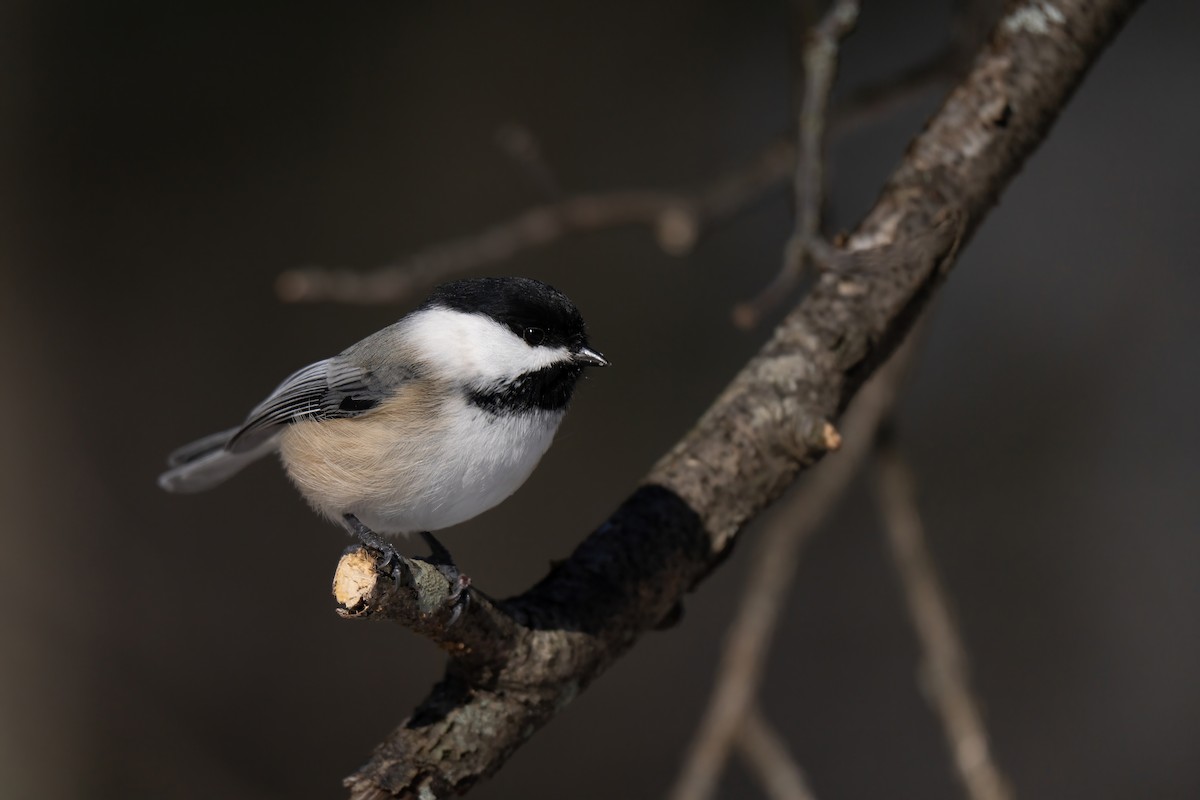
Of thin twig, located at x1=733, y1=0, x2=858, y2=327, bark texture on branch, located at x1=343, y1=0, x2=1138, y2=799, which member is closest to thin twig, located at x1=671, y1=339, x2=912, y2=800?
bark texture on branch, located at x1=343, y1=0, x2=1138, y2=799

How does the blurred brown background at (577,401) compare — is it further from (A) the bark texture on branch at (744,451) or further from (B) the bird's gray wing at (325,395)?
(A) the bark texture on branch at (744,451)

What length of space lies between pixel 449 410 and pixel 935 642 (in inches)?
43.2

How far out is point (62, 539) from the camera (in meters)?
3.49

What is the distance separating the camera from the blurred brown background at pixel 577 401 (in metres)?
3.48

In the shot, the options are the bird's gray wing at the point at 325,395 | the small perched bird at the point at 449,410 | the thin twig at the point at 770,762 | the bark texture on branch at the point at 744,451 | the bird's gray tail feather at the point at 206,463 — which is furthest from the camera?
the bird's gray tail feather at the point at 206,463

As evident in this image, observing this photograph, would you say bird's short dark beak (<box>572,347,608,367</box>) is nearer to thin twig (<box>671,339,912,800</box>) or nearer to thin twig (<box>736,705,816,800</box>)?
thin twig (<box>671,339,912,800</box>)

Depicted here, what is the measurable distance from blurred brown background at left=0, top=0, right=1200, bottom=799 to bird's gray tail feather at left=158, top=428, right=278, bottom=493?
150cm

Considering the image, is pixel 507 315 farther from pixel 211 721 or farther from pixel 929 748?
pixel 929 748

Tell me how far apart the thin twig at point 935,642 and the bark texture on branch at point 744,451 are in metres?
0.55

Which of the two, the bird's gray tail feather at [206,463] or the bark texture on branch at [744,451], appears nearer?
the bark texture on branch at [744,451]

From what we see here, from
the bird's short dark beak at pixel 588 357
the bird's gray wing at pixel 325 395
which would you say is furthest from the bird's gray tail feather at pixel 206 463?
the bird's short dark beak at pixel 588 357

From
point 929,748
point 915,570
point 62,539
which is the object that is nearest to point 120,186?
point 62,539

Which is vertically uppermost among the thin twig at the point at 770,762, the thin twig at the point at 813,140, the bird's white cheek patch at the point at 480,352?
the thin twig at the point at 813,140

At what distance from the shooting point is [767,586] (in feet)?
7.09
